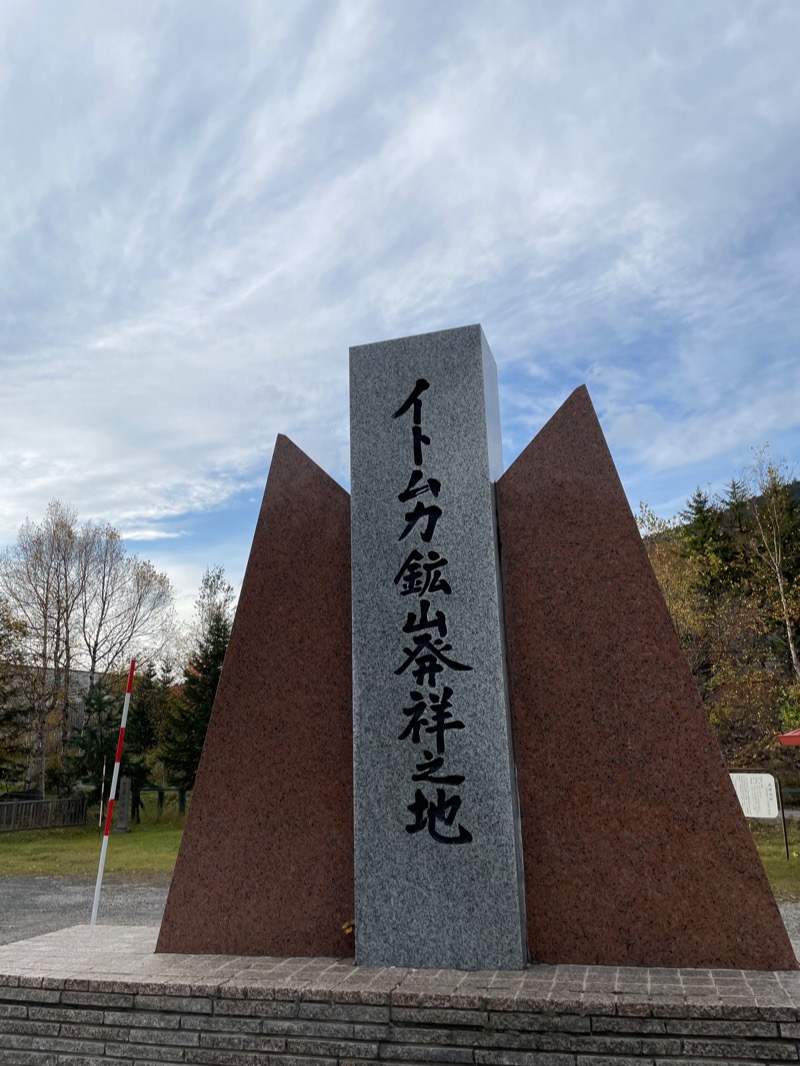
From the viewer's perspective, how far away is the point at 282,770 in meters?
4.55

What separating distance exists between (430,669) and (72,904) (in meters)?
7.73

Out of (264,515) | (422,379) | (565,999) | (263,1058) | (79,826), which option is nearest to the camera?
(565,999)

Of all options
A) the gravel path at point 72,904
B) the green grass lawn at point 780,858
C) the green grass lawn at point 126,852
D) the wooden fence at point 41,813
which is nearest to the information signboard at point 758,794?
the green grass lawn at point 780,858

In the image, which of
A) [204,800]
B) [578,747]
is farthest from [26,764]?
[578,747]

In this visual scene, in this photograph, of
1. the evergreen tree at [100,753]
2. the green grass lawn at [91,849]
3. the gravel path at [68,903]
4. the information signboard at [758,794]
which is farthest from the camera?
the evergreen tree at [100,753]

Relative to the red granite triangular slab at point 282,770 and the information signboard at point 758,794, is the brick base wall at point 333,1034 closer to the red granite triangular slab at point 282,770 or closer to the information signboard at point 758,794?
the red granite triangular slab at point 282,770

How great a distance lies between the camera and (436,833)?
13.4ft

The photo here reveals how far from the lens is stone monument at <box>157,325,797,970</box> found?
3.93m

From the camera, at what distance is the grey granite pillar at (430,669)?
13.1ft

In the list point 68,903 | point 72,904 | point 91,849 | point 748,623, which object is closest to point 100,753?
point 91,849

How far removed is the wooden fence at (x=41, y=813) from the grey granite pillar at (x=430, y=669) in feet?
59.3

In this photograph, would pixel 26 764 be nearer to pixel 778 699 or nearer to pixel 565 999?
pixel 778 699

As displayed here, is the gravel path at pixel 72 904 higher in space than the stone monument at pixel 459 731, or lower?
lower

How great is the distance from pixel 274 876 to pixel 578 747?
69.6 inches
